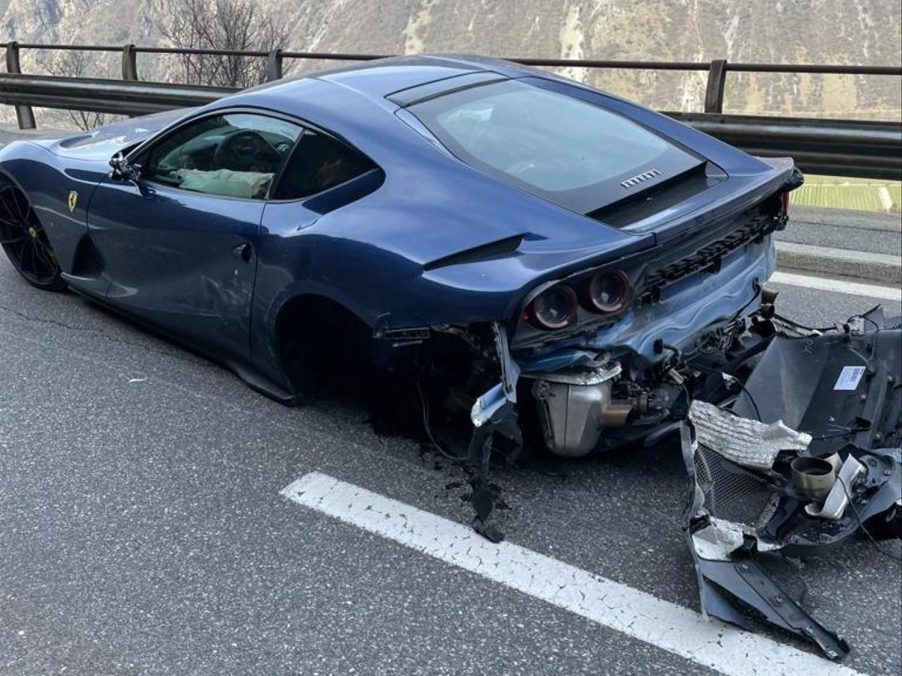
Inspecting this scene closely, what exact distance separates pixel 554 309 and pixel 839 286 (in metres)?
3.50

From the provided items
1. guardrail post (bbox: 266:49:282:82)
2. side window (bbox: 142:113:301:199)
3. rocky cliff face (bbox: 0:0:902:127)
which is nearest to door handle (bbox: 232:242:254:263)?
side window (bbox: 142:113:301:199)

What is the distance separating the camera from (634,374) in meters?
3.05

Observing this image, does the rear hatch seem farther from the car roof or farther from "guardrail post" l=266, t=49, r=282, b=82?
"guardrail post" l=266, t=49, r=282, b=82

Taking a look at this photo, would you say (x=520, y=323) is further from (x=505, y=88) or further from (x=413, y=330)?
(x=505, y=88)

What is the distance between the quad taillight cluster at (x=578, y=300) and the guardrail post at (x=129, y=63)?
391 inches

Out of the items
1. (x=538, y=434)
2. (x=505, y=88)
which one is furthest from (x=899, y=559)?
(x=505, y=88)

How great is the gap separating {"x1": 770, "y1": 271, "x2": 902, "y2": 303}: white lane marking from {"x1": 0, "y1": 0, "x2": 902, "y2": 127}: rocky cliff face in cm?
196

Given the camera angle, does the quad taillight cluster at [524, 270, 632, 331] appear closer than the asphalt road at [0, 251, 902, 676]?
No

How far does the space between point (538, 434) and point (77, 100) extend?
30.1 ft

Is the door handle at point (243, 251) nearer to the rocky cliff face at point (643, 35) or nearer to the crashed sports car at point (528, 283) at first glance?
the crashed sports car at point (528, 283)

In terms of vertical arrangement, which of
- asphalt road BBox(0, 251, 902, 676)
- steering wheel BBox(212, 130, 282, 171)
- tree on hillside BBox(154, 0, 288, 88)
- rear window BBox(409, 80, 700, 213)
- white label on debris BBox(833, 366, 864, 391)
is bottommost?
tree on hillside BBox(154, 0, 288, 88)

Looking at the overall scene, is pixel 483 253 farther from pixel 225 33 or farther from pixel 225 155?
pixel 225 33

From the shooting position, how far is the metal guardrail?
249 inches

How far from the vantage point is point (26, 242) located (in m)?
5.10
